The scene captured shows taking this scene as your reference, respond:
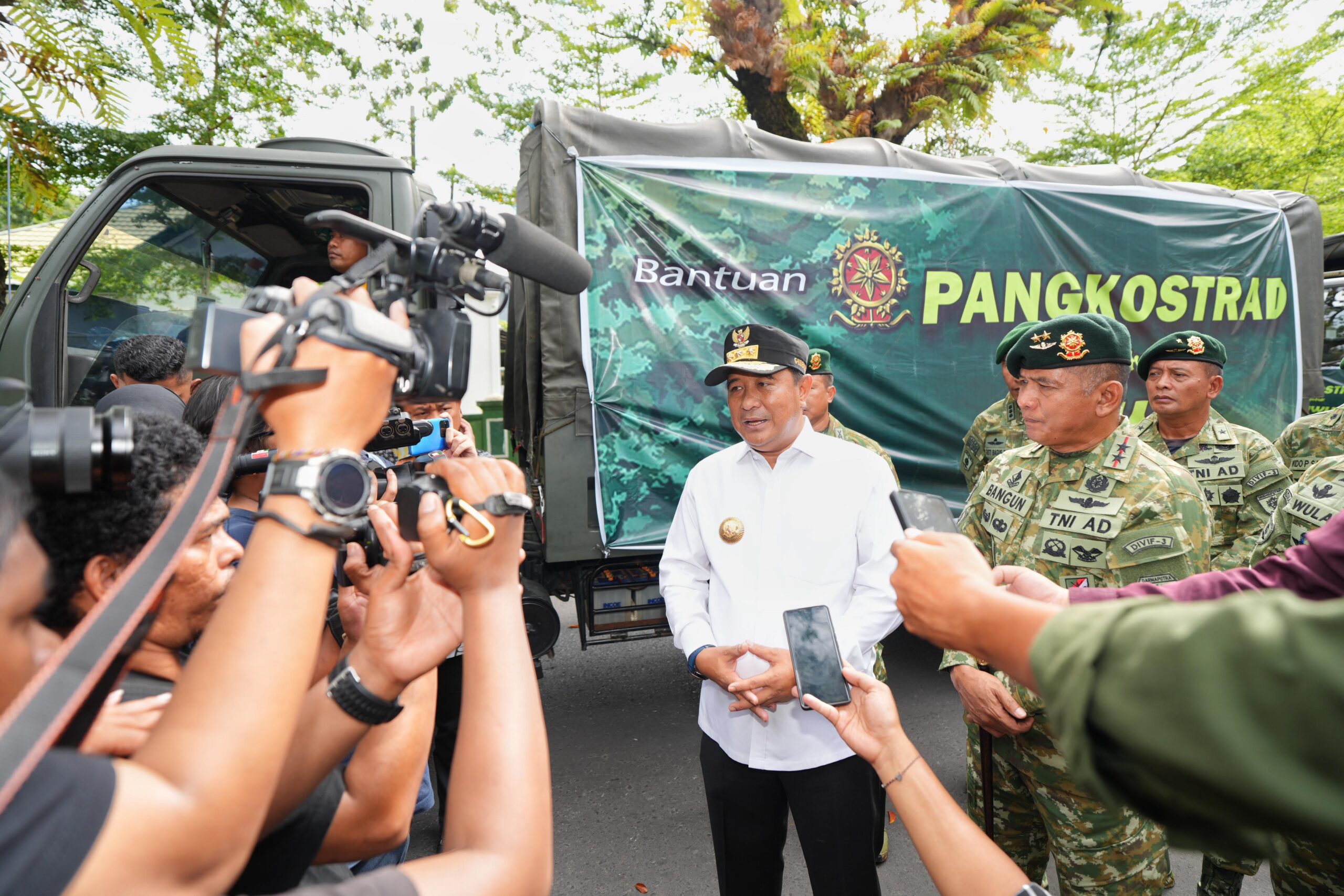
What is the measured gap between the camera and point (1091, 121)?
11156mm

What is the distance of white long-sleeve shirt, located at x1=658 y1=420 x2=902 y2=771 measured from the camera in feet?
6.79

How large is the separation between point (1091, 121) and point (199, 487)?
13330 mm

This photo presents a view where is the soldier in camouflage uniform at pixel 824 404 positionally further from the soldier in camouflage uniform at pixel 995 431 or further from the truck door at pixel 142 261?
the truck door at pixel 142 261

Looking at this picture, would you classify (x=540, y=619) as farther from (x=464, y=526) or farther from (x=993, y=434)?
(x=464, y=526)

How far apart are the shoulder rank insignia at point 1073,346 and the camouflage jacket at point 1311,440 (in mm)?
2348

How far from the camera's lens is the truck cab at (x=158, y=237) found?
2.81 meters

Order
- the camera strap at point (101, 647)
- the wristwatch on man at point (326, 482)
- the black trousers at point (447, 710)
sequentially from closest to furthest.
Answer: the camera strap at point (101, 647) → the wristwatch on man at point (326, 482) → the black trousers at point (447, 710)

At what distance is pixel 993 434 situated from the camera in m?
3.93

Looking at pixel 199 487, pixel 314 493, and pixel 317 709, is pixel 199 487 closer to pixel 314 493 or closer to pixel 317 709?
pixel 314 493

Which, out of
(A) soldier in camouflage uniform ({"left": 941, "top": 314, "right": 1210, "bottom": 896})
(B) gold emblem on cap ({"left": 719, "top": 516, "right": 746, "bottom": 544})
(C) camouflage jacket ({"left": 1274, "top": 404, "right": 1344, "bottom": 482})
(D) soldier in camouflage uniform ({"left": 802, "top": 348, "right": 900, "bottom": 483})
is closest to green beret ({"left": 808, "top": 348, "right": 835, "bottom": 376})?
(D) soldier in camouflage uniform ({"left": 802, "top": 348, "right": 900, "bottom": 483})

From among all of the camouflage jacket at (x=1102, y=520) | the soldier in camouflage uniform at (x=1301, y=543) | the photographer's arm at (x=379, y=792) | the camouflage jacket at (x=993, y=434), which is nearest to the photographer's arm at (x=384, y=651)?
the photographer's arm at (x=379, y=792)

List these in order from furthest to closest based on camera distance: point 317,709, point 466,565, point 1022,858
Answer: point 1022,858
point 317,709
point 466,565

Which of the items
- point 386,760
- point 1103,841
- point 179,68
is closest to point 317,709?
point 386,760

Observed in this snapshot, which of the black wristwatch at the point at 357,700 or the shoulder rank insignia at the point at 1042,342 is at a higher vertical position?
the shoulder rank insignia at the point at 1042,342
